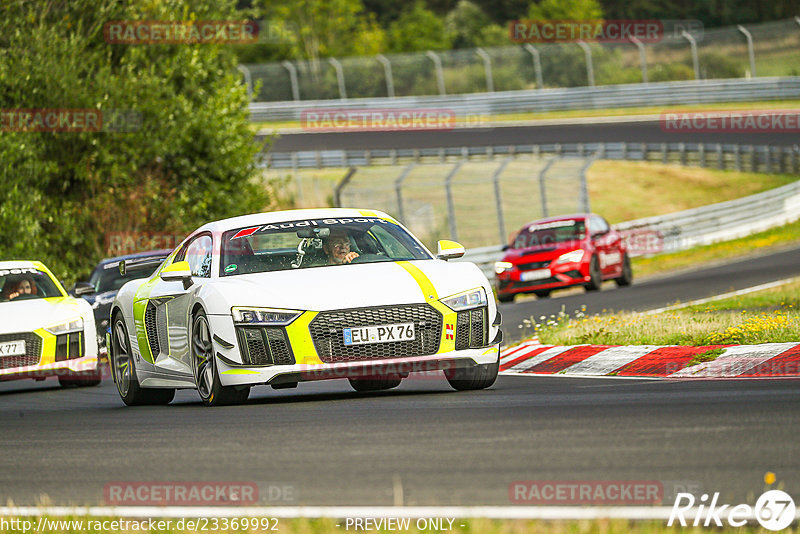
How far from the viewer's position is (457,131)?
2089 inches

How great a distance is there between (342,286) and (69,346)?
603 centimetres

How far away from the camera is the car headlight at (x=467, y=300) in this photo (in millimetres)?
9570

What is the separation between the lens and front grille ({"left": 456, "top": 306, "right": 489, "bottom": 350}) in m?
9.60

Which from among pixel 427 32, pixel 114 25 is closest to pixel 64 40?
pixel 114 25

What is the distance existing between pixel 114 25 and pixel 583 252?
1048 cm

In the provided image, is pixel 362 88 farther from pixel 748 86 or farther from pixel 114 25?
pixel 114 25

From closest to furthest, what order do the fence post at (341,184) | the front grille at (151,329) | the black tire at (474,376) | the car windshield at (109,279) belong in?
the black tire at (474,376), the front grille at (151,329), the car windshield at (109,279), the fence post at (341,184)

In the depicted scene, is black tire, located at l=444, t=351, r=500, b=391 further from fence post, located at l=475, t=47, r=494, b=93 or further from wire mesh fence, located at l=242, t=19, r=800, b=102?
fence post, located at l=475, t=47, r=494, b=93

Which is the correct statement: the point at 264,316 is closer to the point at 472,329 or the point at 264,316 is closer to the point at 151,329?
the point at 472,329

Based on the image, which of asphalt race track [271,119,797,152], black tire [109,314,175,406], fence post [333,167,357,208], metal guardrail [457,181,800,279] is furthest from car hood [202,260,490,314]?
asphalt race track [271,119,797,152]

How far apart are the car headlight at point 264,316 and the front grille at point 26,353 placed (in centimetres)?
547

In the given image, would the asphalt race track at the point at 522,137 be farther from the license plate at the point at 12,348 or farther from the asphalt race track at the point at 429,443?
the asphalt race track at the point at 429,443

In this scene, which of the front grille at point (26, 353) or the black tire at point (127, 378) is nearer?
the black tire at point (127, 378)

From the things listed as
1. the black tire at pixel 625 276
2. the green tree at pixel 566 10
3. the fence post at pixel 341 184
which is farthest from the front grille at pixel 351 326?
the green tree at pixel 566 10
